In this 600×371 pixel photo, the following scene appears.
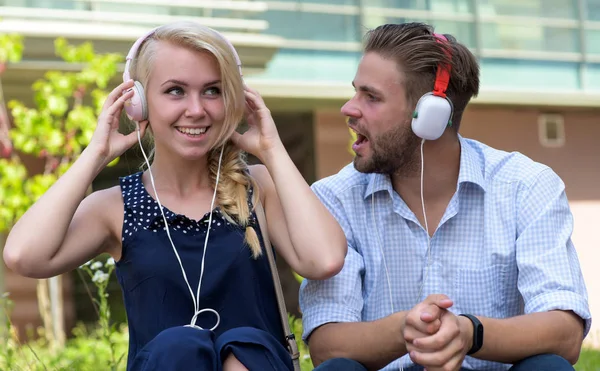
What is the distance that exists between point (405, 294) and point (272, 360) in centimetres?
59

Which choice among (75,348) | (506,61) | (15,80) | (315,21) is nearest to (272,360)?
(75,348)

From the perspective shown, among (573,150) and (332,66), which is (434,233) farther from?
(573,150)

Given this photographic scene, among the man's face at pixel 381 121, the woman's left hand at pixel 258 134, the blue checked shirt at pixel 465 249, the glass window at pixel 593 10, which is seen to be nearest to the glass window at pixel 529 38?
the glass window at pixel 593 10

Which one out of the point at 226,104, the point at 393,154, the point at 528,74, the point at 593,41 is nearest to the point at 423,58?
the point at 393,154

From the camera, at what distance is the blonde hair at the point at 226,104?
2.83m

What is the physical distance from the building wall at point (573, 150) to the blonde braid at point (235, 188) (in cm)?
1113

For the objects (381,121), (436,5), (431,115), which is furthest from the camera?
(436,5)

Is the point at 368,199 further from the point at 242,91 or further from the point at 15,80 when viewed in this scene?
the point at 15,80

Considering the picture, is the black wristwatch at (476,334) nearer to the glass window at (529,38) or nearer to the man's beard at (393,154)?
the man's beard at (393,154)

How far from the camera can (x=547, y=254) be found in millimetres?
2770

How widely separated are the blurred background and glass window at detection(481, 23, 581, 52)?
16 millimetres

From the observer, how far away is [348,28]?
39.3 ft

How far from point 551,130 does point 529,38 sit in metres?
2.07

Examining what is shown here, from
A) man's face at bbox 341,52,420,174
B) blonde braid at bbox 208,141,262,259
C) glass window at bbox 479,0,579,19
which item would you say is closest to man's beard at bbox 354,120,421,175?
man's face at bbox 341,52,420,174
